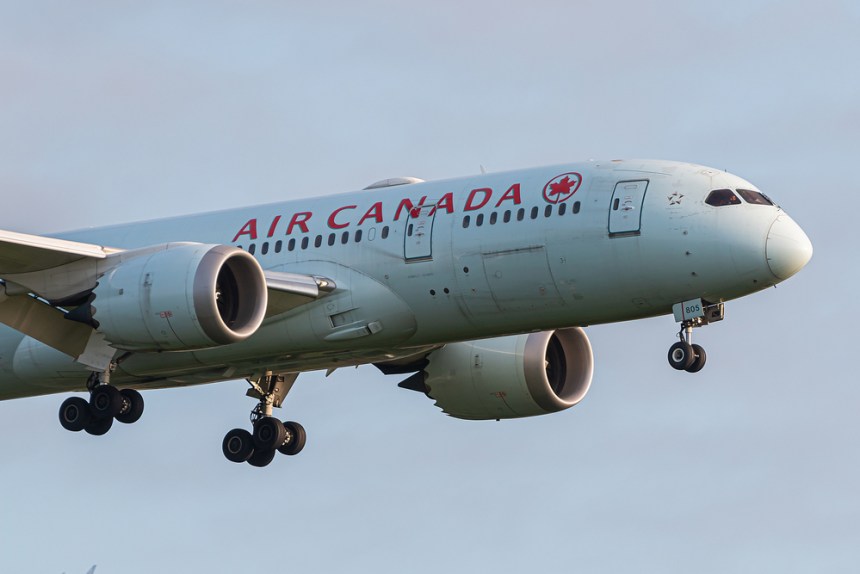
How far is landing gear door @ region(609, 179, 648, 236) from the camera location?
4281 centimetres

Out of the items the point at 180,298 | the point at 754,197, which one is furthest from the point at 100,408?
the point at 754,197

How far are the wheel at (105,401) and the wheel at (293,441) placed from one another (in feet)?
20.8

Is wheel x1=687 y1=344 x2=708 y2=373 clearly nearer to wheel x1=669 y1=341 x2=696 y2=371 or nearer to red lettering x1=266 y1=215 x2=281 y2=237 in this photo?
wheel x1=669 y1=341 x2=696 y2=371

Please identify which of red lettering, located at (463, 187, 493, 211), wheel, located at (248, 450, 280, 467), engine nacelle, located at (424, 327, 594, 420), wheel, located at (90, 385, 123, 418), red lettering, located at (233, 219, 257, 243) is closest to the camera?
red lettering, located at (463, 187, 493, 211)

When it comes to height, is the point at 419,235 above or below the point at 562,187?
below

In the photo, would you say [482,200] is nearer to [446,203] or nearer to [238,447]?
[446,203]

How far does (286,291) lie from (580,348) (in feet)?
29.2

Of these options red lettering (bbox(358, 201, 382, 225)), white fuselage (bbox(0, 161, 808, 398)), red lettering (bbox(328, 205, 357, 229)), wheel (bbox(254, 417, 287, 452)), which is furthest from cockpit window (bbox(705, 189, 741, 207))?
wheel (bbox(254, 417, 287, 452))

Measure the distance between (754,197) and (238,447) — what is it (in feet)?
46.2

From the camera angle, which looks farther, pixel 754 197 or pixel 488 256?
pixel 488 256

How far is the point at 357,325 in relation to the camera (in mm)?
45062

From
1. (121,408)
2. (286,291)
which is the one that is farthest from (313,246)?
(121,408)

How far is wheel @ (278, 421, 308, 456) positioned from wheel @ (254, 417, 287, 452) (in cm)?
38

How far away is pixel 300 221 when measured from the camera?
46.8 meters
